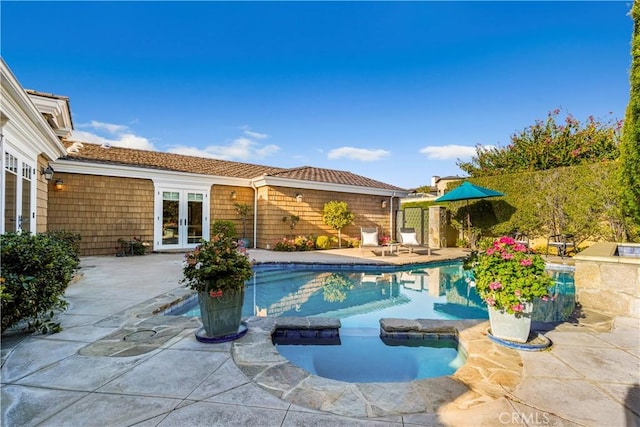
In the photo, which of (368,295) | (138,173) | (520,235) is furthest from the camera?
(520,235)

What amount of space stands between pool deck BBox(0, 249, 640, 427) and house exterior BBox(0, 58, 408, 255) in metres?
4.29

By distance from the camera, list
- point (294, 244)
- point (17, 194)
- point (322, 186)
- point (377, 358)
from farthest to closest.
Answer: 1. point (322, 186)
2. point (294, 244)
3. point (17, 194)
4. point (377, 358)


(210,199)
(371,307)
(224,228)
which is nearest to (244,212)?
(224,228)

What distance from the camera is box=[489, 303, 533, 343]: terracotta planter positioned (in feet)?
9.80

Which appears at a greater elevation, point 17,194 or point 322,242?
point 17,194

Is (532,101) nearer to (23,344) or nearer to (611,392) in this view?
(611,392)

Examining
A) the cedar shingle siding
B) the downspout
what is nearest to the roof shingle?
the cedar shingle siding

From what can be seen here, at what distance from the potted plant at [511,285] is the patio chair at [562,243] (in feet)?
24.0

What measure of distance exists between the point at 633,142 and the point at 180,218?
12.2m

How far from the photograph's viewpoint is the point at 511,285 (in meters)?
2.96

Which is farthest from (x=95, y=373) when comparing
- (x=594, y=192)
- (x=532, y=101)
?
(x=532, y=101)

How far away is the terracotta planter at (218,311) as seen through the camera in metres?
3.04

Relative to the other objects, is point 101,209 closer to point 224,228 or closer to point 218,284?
point 224,228

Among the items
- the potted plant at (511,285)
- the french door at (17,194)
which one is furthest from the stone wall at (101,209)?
the potted plant at (511,285)
